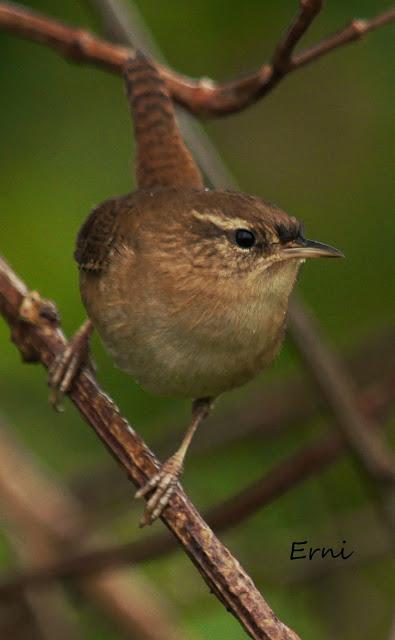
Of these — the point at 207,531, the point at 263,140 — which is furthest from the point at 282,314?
the point at 263,140

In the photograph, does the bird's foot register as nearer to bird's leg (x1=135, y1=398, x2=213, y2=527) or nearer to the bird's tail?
bird's leg (x1=135, y1=398, x2=213, y2=527)

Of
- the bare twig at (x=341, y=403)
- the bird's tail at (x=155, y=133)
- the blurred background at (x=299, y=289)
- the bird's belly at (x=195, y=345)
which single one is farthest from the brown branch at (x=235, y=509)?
the bird's tail at (x=155, y=133)

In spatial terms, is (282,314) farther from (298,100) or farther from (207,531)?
(298,100)

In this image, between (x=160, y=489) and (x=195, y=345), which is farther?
(x=195, y=345)

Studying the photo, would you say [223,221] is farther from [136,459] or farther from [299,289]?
[299,289]

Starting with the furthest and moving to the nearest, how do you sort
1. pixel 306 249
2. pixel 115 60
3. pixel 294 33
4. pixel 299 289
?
pixel 299 289 < pixel 115 60 < pixel 306 249 < pixel 294 33

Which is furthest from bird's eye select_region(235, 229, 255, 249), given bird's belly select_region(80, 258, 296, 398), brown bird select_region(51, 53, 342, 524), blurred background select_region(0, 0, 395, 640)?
blurred background select_region(0, 0, 395, 640)

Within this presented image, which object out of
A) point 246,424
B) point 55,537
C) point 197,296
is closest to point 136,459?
point 197,296

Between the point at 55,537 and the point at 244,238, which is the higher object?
the point at 244,238
